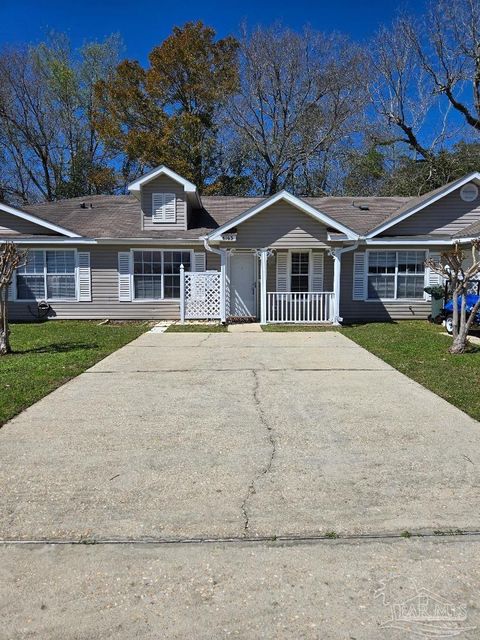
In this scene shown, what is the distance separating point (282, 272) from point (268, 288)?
728 millimetres

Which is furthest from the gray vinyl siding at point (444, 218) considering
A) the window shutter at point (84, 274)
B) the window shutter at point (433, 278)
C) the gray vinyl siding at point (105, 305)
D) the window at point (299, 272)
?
the window shutter at point (84, 274)

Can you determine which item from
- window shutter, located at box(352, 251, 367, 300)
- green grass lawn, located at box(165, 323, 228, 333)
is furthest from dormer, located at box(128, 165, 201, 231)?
window shutter, located at box(352, 251, 367, 300)

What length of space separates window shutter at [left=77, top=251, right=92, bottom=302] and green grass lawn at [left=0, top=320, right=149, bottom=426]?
113 centimetres

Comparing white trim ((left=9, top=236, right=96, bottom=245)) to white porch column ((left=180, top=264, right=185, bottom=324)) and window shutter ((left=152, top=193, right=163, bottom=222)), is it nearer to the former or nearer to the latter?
window shutter ((left=152, top=193, right=163, bottom=222))

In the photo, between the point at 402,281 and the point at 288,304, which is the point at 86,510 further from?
the point at 402,281

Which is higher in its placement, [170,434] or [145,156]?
[145,156]

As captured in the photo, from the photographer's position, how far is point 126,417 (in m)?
5.35

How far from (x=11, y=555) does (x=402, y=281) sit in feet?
48.3

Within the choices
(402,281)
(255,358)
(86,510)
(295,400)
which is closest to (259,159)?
(402,281)

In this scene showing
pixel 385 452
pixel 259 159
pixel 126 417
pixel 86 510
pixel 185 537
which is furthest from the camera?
pixel 259 159

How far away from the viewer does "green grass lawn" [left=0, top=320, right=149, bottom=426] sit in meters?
6.29

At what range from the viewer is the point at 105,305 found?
51.1ft

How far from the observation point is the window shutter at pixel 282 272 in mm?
15328

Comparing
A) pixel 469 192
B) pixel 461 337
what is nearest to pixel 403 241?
pixel 469 192
